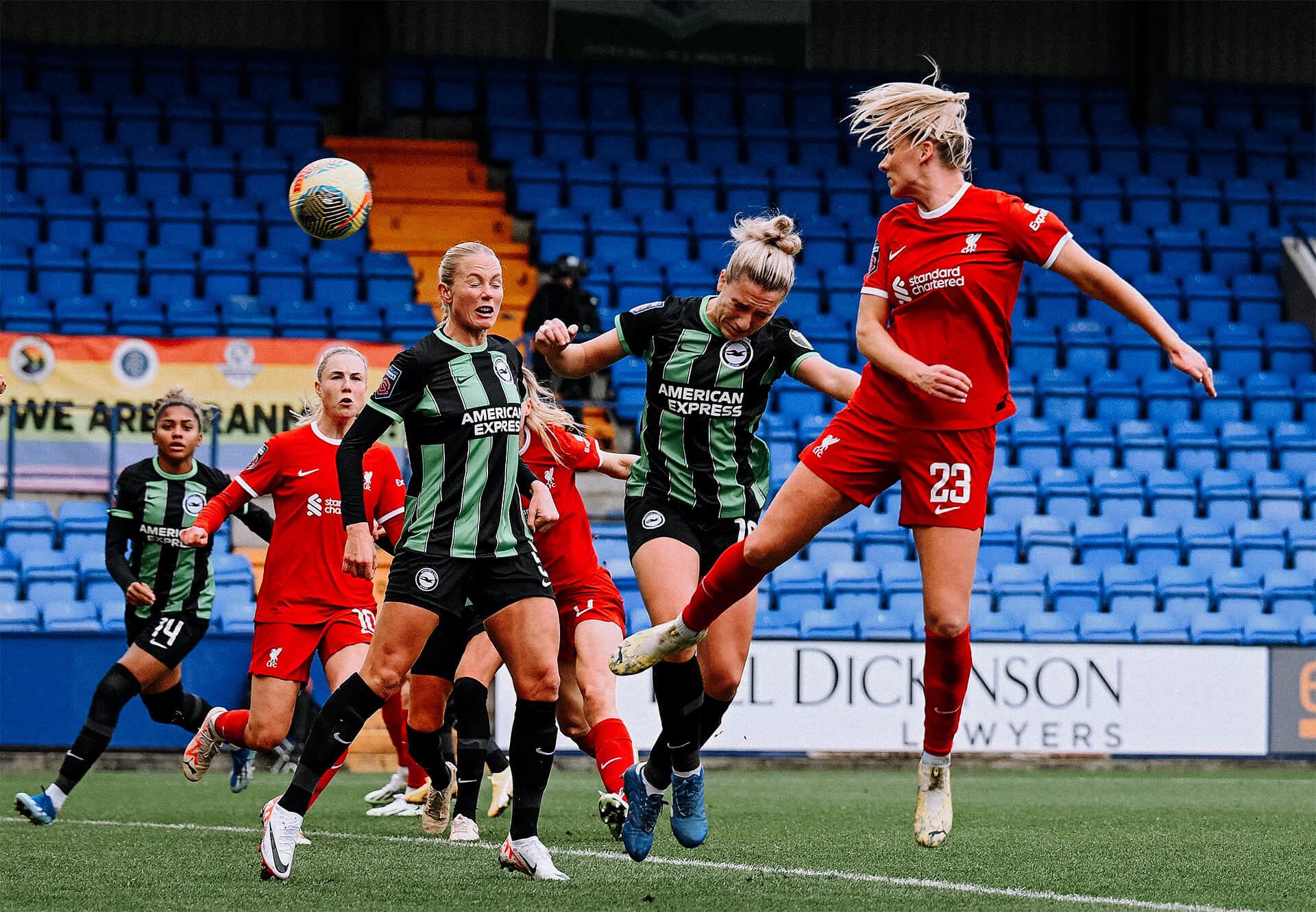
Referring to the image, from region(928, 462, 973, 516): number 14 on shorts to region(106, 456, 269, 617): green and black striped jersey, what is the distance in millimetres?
4716

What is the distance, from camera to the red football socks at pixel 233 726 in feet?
25.3

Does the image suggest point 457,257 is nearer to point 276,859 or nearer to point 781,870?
point 276,859

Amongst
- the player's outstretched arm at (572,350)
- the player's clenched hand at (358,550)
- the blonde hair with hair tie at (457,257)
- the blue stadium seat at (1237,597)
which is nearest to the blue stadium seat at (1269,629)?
the blue stadium seat at (1237,597)

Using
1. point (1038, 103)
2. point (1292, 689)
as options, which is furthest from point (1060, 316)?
point (1292, 689)

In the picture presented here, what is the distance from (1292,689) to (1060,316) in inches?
248

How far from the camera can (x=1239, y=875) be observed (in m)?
5.62

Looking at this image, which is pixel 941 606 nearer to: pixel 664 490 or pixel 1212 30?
pixel 664 490

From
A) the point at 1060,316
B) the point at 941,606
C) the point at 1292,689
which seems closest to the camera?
the point at 941,606

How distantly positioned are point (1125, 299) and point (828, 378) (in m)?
1.42

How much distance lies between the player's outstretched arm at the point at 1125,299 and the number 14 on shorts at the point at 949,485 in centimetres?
68

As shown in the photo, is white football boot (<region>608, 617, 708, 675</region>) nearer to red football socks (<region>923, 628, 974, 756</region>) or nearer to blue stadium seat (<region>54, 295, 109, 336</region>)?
red football socks (<region>923, 628, 974, 756</region>)

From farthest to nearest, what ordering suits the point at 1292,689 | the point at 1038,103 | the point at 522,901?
1. the point at 1038,103
2. the point at 1292,689
3. the point at 522,901

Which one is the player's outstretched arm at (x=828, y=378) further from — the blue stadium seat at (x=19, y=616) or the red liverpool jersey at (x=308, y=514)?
the blue stadium seat at (x=19, y=616)

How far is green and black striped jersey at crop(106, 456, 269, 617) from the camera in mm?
8719
